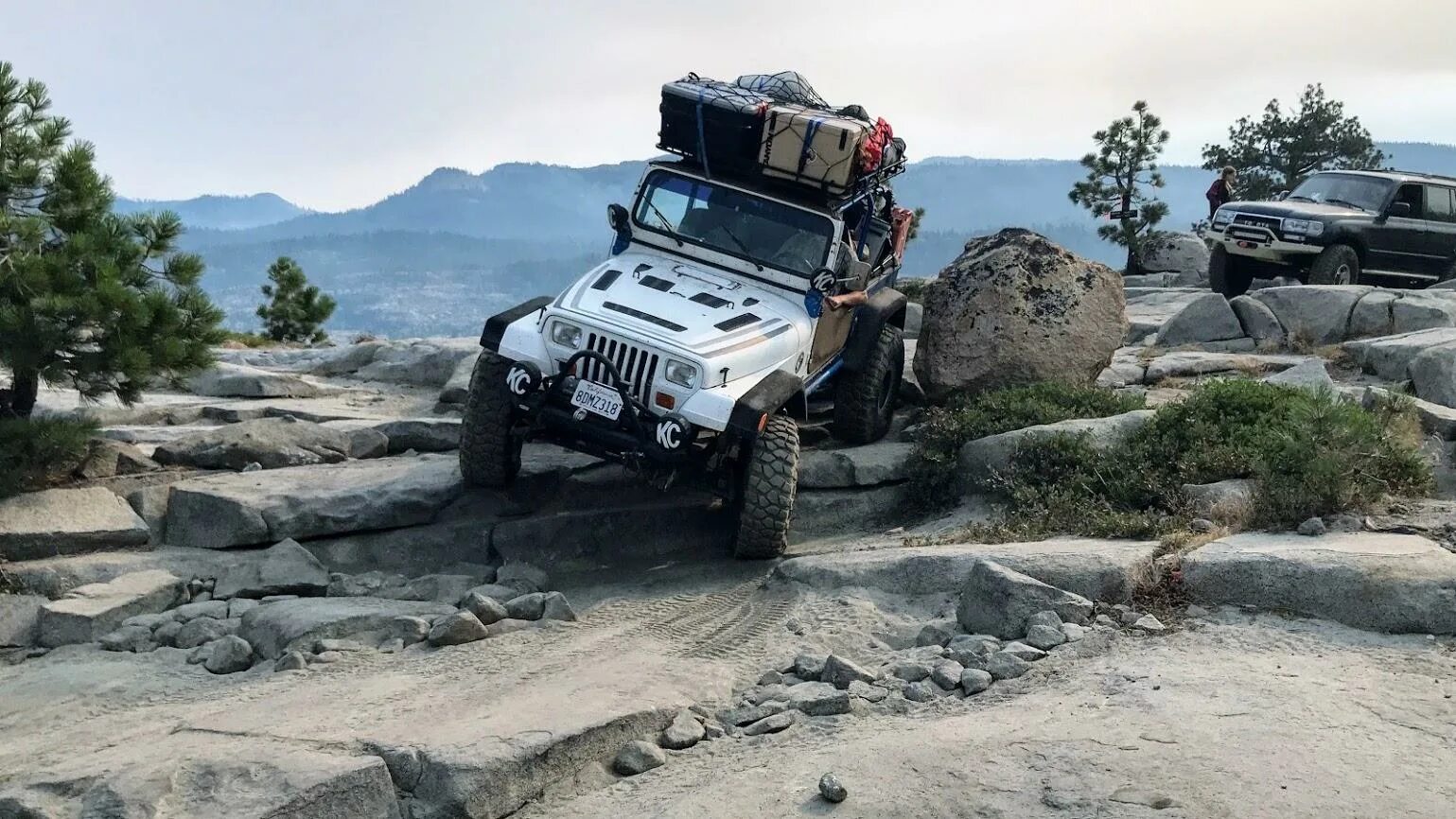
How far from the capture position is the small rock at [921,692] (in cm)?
620

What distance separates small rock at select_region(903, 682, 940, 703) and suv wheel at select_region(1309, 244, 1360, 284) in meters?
13.9

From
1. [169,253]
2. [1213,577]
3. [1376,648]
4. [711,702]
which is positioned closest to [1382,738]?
[1376,648]

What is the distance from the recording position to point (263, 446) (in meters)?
10.3

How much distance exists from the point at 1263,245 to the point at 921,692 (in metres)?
14.0

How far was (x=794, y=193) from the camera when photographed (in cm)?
1061

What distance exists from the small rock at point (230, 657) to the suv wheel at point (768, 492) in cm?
320

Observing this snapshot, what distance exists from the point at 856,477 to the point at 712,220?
7.66ft

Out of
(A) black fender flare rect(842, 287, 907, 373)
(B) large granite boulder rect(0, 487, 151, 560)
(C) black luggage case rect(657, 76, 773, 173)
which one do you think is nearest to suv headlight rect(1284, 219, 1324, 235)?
(A) black fender flare rect(842, 287, 907, 373)

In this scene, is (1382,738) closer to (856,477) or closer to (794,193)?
(856,477)

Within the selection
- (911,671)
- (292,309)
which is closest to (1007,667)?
(911,671)

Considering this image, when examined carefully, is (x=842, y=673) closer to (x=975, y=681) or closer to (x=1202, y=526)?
(x=975, y=681)

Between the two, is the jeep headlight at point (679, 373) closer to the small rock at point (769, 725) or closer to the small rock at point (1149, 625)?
the small rock at point (769, 725)

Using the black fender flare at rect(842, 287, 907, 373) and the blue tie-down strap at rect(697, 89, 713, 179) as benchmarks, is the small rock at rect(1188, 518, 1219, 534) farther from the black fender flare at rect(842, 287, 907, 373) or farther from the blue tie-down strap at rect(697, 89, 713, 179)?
the blue tie-down strap at rect(697, 89, 713, 179)

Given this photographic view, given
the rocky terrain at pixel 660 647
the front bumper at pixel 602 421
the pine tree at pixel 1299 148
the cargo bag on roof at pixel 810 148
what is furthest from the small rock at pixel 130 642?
the pine tree at pixel 1299 148
